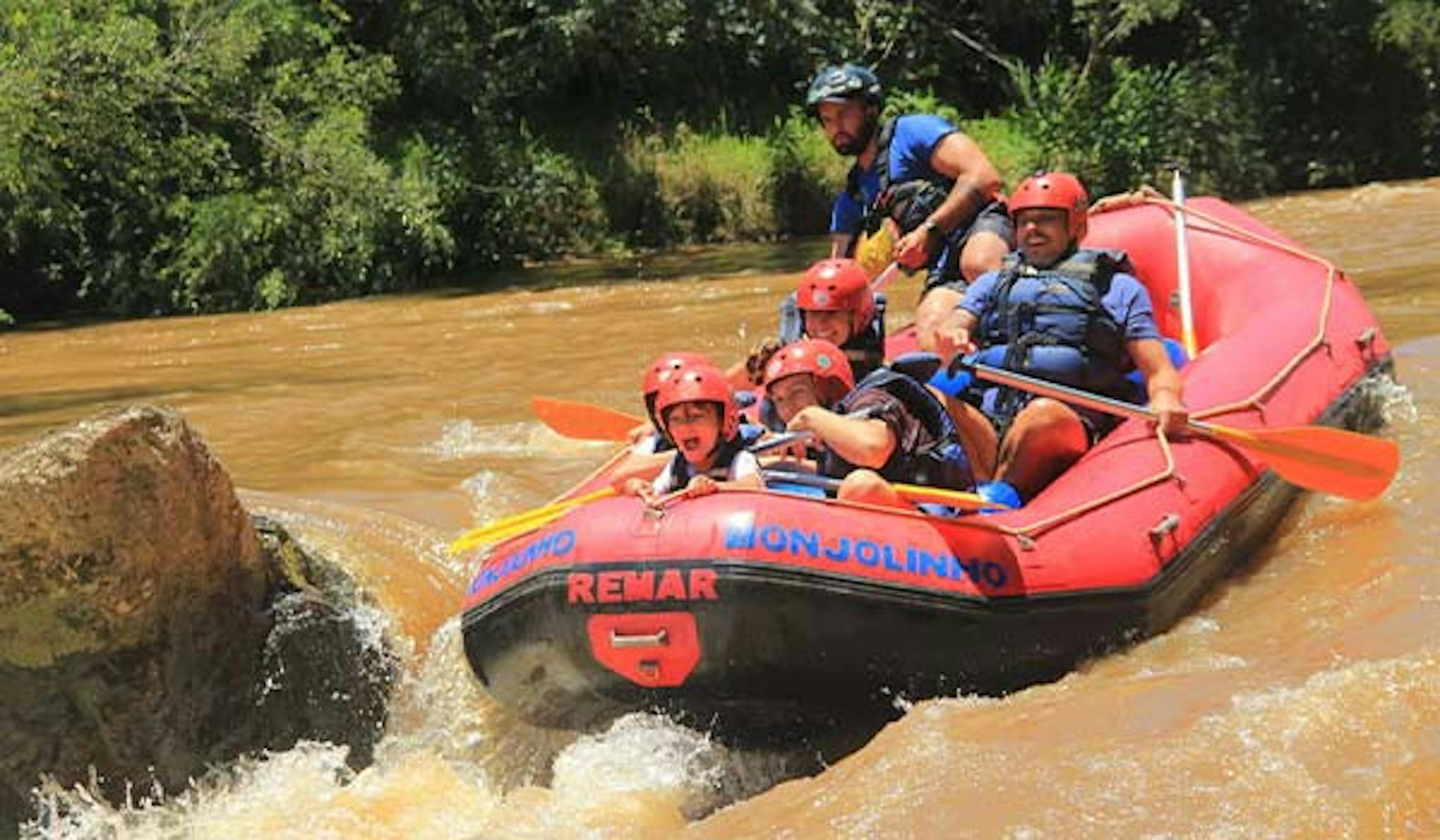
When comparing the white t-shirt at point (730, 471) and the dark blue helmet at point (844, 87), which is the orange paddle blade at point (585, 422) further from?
the white t-shirt at point (730, 471)

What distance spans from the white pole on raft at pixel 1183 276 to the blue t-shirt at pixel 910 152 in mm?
893

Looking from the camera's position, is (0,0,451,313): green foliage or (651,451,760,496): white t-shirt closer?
(651,451,760,496): white t-shirt

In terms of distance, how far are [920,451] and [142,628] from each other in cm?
197

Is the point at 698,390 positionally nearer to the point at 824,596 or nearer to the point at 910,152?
the point at 824,596

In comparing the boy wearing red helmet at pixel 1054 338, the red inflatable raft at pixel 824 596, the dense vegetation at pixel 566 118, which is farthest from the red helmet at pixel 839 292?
the dense vegetation at pixel 566 118

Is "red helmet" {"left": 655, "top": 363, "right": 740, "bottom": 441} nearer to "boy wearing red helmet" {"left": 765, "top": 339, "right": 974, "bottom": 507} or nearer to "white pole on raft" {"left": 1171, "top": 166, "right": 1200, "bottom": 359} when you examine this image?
"boy wearing red helmet" {"left": 765, "top": 339, "right": 974, "bottom": 507}

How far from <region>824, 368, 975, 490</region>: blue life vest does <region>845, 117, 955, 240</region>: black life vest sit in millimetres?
1409

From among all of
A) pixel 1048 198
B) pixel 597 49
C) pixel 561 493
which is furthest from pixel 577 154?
pixel 1048 198

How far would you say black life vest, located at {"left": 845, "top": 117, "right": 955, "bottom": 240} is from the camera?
5812 mm

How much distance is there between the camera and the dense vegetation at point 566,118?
43.4ft

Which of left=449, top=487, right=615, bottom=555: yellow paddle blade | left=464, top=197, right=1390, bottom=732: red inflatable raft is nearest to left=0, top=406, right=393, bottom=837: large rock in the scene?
left=449, top=487, right=615, bottom=555: yellow paddle blade

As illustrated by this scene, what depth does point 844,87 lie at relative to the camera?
5.71m

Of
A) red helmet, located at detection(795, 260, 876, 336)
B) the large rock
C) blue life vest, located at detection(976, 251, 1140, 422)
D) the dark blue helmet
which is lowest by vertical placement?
the large rock

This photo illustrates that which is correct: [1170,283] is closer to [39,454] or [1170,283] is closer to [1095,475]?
[1095,475]
